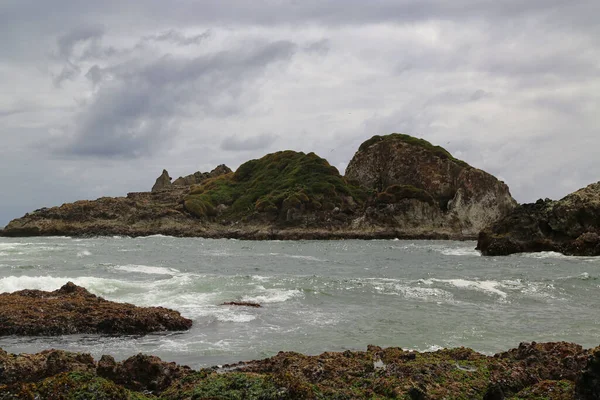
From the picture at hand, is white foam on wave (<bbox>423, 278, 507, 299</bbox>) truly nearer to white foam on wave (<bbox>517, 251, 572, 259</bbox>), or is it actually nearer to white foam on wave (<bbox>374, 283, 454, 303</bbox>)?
white foam on wave (<bbox>374, 283, 454, 303</bbox>)

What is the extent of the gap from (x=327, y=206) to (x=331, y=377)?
8455 centimetres

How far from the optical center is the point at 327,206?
9344 centimetres

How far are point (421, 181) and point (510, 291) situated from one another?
76.4 meters

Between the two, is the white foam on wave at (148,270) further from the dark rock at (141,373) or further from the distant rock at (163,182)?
the distant rock at (163,182)

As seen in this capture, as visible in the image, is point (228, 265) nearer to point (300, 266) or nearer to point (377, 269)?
point (300, 266)

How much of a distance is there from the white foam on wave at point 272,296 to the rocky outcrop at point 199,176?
381 ft

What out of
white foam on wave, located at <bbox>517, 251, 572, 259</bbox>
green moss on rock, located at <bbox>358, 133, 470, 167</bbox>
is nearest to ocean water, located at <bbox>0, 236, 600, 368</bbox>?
white foam on wave, located at <bbox>517, 251, 572, 259</bbox>

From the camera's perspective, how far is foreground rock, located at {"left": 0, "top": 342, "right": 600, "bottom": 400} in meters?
6.88

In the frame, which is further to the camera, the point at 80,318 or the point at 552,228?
the point at 552,228

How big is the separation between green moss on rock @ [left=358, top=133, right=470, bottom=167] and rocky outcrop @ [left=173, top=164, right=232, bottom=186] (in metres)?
44.7

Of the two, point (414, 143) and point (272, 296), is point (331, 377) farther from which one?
point (414, 143)

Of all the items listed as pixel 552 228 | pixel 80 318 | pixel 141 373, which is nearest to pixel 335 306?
pixel 80 318

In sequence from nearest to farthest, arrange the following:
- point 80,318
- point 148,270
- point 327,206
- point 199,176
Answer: point 80,318 < point 148,270 < point 327,206 < point 199,176

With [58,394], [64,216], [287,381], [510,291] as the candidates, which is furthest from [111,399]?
[64,216]
